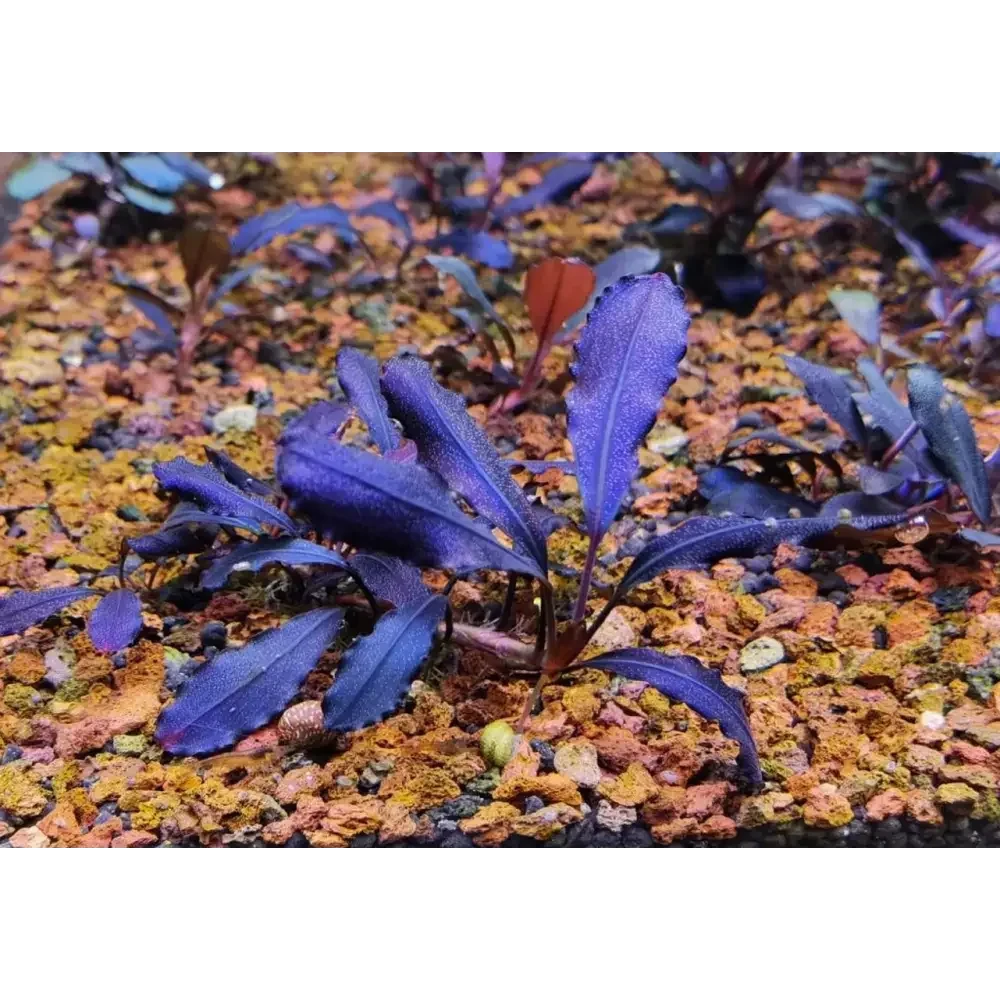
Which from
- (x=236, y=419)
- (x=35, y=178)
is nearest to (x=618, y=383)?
(x=236, y=419)

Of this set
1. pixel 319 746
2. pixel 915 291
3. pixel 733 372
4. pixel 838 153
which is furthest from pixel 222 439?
pixel 838 153

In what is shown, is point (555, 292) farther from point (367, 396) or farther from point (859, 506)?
point (859, 506)

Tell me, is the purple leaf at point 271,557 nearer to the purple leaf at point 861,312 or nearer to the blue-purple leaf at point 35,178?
the purple leaf at point 861,312

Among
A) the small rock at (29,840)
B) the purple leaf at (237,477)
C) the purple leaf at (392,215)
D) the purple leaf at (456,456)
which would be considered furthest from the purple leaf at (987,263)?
the small rock at (29,840)

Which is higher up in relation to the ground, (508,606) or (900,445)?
(900,445)

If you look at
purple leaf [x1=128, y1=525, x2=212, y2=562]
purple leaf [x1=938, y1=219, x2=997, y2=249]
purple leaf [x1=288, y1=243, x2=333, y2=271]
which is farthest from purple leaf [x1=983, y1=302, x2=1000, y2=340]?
purple leaf [x1=128, y1=525, x2=212, y2=562]

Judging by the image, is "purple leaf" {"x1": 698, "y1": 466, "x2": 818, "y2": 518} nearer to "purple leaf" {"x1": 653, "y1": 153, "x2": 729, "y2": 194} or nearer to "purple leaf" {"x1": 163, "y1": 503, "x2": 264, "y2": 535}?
"purple leaf" {"x1": 163, "y1": 503, "x2": 264, "y2": 535}
